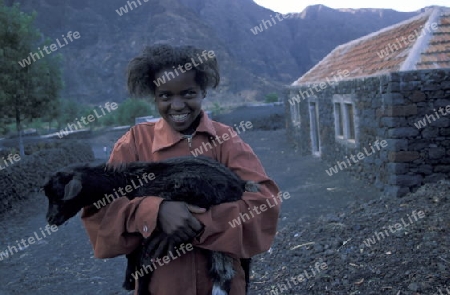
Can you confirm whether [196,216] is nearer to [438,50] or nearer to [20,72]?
[438,50]

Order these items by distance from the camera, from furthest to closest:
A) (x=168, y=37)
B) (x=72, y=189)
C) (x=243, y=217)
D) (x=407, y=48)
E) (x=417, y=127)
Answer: (x=168, y=37)
(x=407, y=48)
(x=417, y=127)
(x=72, y=189)
(x=243, y=217)

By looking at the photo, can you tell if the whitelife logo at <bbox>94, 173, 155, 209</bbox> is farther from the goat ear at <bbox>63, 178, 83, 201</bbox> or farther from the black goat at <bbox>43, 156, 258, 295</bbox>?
the goat ear at <bbox>63, 178, 83, 201</bbox>

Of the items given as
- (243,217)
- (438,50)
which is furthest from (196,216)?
(438,50)

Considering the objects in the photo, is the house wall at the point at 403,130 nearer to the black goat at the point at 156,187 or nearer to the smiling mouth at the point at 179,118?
the black goat at the point at 156,187

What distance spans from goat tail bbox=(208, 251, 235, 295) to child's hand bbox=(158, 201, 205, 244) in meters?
0.24

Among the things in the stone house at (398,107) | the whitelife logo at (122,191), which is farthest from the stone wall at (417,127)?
the whitelife logo at (122,191)

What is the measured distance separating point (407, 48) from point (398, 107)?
5.05ft

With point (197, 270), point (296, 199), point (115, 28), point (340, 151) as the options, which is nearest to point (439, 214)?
point (296, 199)

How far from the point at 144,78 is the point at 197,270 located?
1102 mm

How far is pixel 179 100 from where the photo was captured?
209cm

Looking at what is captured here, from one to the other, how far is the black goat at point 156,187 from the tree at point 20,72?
11649 mm

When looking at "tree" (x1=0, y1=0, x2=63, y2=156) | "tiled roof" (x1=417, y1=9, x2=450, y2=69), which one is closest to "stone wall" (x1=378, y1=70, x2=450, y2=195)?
"tiled roof" (x1=417, y1=9, x2=450, y2=69)

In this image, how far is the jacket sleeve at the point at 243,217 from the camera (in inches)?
73.2

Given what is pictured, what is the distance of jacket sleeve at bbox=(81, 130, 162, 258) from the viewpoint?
182 cm
